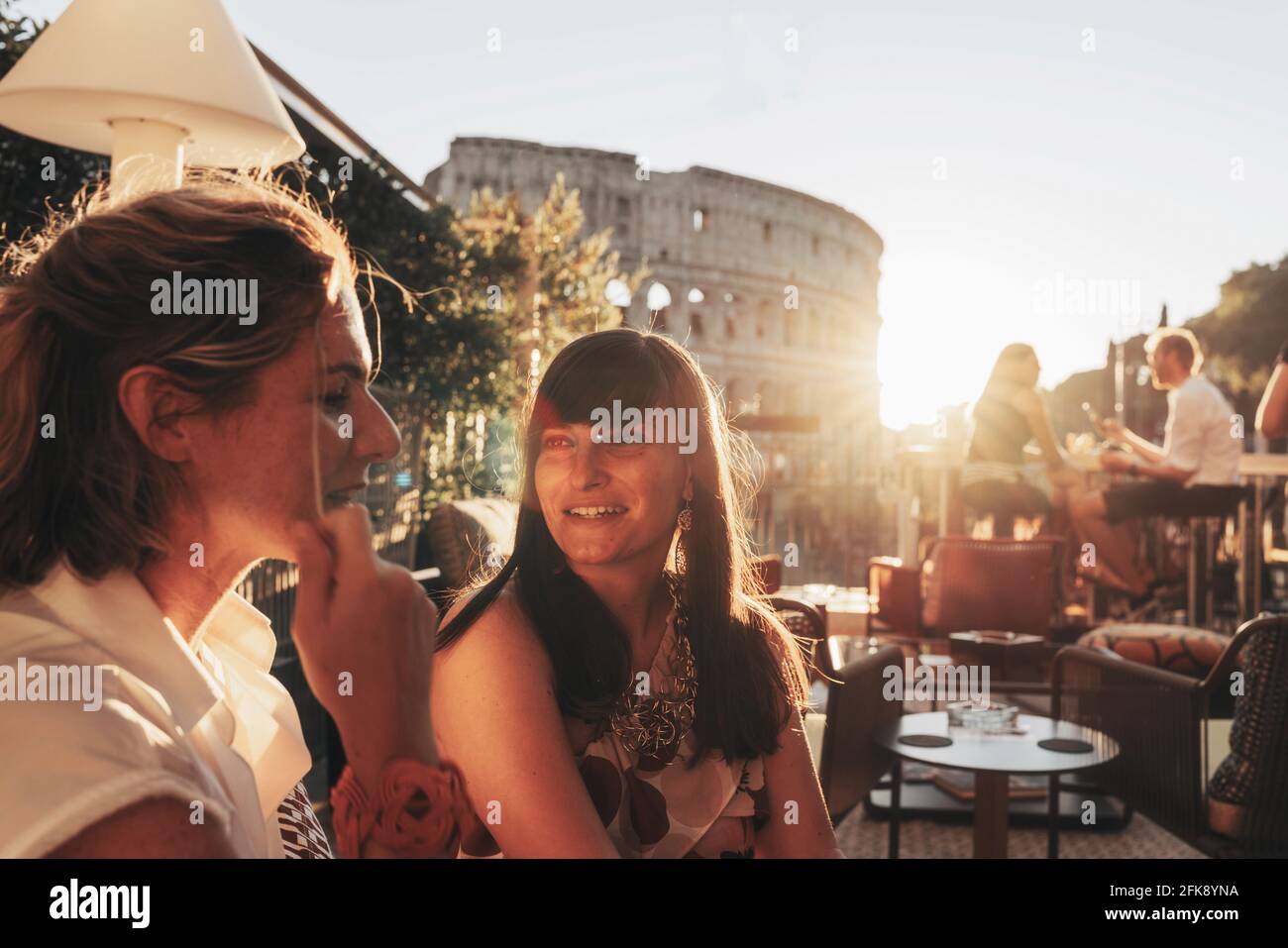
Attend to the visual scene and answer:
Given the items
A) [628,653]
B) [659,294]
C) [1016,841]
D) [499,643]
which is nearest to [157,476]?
[499,643]

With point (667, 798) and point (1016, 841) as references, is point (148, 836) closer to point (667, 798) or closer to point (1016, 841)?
point (667, 798)

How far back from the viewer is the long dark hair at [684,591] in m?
1.29

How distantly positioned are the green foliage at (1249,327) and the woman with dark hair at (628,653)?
106 feet

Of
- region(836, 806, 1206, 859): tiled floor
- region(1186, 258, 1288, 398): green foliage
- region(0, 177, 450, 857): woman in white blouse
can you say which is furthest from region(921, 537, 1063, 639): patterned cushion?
Result: region(1186, 258, 1288, 398): green foliage

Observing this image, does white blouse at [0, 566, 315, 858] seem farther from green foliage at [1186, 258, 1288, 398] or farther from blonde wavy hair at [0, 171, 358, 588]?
green foliage at [1186, 258, 1288, 398]

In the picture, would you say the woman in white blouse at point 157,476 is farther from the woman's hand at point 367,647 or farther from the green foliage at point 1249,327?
the green foliage at point 1249,327

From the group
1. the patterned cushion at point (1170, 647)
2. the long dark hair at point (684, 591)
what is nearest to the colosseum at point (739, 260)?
the patterned cushion at point (1170, 647)

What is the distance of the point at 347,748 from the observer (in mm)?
335

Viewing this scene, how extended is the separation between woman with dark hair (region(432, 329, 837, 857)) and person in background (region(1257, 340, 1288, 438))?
2.66 m

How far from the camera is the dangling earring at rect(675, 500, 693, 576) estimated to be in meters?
1.51

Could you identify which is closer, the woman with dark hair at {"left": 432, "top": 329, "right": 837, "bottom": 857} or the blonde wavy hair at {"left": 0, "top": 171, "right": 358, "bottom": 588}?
the blonde wavy hair at {"left": 0, "top": 171, "right": 358, "bottom": 588}

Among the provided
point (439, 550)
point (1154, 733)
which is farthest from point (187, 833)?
point (1154, 733)

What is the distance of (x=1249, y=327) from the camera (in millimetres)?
29375

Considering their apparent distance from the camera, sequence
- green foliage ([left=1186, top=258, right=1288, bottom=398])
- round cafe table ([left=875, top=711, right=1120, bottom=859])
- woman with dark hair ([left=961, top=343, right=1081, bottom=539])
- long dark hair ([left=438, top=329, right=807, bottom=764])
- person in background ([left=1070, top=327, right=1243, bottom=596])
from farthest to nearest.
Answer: green foliage ([left=1186, top=258, right=1288, bottom=398])
woman with dark hair ([left=961, top=343, right=1081, bottom=539])
person in background ([left=1070, top=327, right=1243, bottom=596])
round cafe table ([left=875, top=711, right=1120, bottom=859])
long dark hair ([left=438, top=329, right=807, bottom=764])
